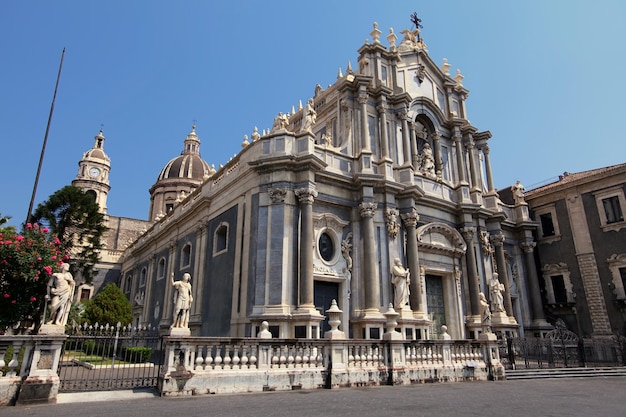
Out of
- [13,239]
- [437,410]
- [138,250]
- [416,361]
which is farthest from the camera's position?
[138,250]

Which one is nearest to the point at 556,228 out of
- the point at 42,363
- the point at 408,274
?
the point at 408,274

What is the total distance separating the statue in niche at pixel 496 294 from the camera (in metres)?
22.5

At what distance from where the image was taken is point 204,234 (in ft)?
75.9

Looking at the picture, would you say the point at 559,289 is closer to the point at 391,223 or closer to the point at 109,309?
the point at 391,223

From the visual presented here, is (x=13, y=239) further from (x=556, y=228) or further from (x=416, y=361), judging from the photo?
(x=556, y=228)

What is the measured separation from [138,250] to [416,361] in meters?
28.6

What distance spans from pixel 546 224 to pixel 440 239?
34.4 feet

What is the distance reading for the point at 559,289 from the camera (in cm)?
2759

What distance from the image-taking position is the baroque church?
58.2 ft

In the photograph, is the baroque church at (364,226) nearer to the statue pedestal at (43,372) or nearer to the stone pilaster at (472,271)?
the stone pilaster at (472,271)

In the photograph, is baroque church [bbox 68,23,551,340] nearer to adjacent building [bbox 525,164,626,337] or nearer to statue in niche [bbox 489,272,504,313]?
statue in niche [bbox 489,272,504,313]

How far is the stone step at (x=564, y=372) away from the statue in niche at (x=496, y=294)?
202 inches

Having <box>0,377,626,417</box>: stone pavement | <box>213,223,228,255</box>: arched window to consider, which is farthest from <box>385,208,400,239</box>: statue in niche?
<box>0,377,626,417</box>: stone pavement

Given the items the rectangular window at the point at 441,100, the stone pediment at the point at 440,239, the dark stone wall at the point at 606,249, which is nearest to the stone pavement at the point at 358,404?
the stone pediment at the point at 440,239
